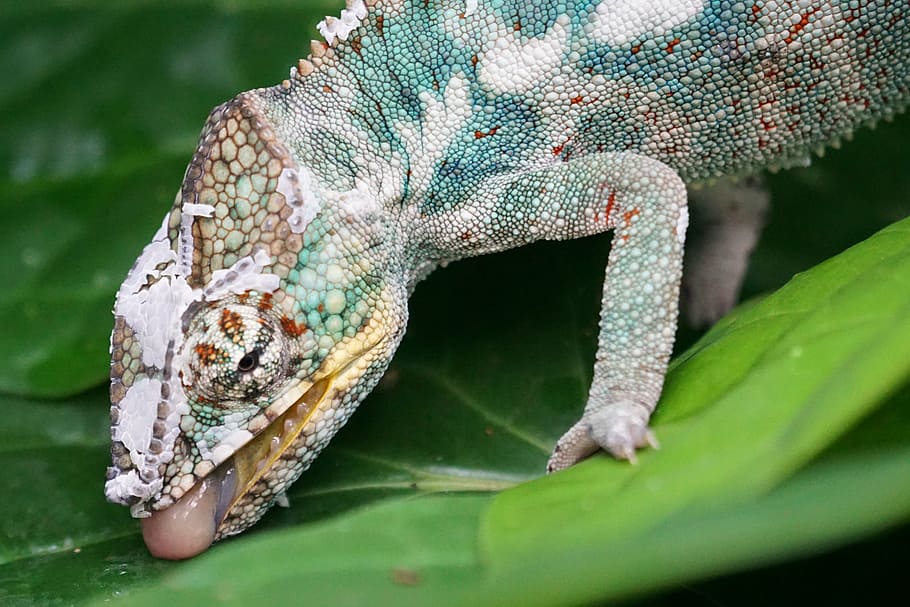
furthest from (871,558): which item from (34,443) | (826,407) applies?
(34,443)

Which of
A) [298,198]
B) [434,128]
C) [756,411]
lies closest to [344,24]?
[434,128]

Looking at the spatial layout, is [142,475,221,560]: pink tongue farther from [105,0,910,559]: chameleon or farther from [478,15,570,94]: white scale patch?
[478,15,570,94]: white scale patch

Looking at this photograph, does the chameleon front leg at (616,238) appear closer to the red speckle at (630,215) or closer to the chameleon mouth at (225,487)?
the red speckle at (630,215)

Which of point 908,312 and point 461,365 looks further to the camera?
point 461,365

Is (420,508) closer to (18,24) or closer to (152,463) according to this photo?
(152,463)

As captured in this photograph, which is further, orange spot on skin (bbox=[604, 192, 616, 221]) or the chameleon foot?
orange spot on skin (bbox=[604, 192, 616, 221])

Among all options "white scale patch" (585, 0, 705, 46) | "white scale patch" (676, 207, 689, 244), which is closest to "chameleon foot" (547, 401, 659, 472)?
"white scale patch" (676, 207, 689, 244)

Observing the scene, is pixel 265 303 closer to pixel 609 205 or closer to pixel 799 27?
pixel 609 205

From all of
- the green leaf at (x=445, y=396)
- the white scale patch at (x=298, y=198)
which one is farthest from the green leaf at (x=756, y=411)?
the white scale patch at (x=298, y=198)
